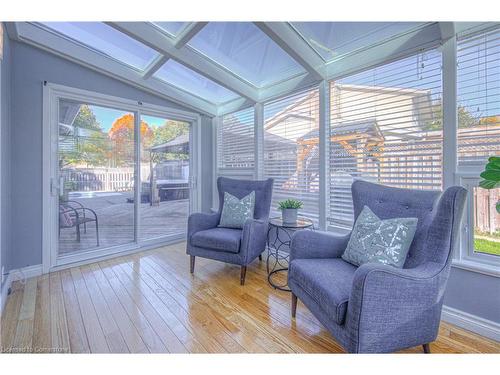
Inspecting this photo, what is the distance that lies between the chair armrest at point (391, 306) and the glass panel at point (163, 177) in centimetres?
308

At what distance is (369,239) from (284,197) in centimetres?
162

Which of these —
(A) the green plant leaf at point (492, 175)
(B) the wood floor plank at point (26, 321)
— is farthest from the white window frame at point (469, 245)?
(B) the wood floor plank at point (26, 321)

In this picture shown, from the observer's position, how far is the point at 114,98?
3045mm

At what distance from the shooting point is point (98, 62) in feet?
9.17

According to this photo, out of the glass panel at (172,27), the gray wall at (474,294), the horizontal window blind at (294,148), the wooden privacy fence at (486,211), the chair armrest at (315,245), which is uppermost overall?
the glass panel at (172,27)

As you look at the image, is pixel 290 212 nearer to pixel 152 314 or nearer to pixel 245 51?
pixel 152 314

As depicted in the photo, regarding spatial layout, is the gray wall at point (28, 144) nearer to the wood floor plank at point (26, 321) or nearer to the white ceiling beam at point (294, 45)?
the wood floor plank at point (26, 321)

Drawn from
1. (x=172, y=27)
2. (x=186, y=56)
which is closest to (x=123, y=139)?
(x=186, y=56)

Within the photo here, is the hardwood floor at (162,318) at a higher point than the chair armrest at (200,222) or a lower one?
lower

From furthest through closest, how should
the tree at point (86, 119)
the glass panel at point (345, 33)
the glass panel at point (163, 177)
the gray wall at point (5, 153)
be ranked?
the glass panel at point (163, 177) < the tree at point (86, 119) < the gray wall at point (5, 153) < the glass panel at point (345, 33)

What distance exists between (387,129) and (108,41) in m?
3.01

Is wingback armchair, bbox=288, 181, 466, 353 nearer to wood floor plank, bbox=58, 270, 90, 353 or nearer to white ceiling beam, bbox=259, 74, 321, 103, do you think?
wood floor plank, bbox=58, 270, 90, 353

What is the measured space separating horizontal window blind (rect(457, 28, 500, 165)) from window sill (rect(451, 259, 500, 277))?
2.32ft

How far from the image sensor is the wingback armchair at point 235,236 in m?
2.38
